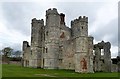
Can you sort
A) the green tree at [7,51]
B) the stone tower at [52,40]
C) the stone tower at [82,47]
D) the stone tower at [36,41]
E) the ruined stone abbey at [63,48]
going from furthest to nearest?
the green tree at [7,51]
the stone tower at [36,41]
the stone tower at [52,40]
the ruined stone abbey at [63,48]
the stone tower at [82,47]

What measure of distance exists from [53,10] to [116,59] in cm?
2519

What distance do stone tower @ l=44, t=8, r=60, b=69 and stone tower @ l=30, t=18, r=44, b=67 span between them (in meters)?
5.65

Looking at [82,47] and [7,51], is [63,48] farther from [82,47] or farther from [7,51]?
[7,51]

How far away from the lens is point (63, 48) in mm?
49219

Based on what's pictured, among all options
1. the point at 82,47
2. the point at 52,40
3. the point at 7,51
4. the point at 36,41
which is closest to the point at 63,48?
the point at 52,40

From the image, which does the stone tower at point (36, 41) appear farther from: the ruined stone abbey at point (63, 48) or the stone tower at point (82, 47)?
the stone tower at point (82, 47)

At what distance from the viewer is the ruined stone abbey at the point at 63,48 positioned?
1697 inches

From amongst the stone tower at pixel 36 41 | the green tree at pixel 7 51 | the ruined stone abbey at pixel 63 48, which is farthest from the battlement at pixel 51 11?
the green tree at pixel 7 51

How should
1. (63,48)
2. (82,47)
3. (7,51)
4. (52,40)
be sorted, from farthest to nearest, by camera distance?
(7,51) → (52,40) → (63,48) → (82,47)

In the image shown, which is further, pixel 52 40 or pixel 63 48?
pixel 52 40

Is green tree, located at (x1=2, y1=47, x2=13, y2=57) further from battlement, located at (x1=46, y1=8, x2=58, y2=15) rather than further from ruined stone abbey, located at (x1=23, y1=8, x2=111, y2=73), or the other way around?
battlement, located at (x1=46, y1=8, x2=58, y2=15)

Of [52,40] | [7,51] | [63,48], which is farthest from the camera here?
[7,51]

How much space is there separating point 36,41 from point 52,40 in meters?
7.37

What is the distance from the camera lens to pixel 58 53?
163ft
